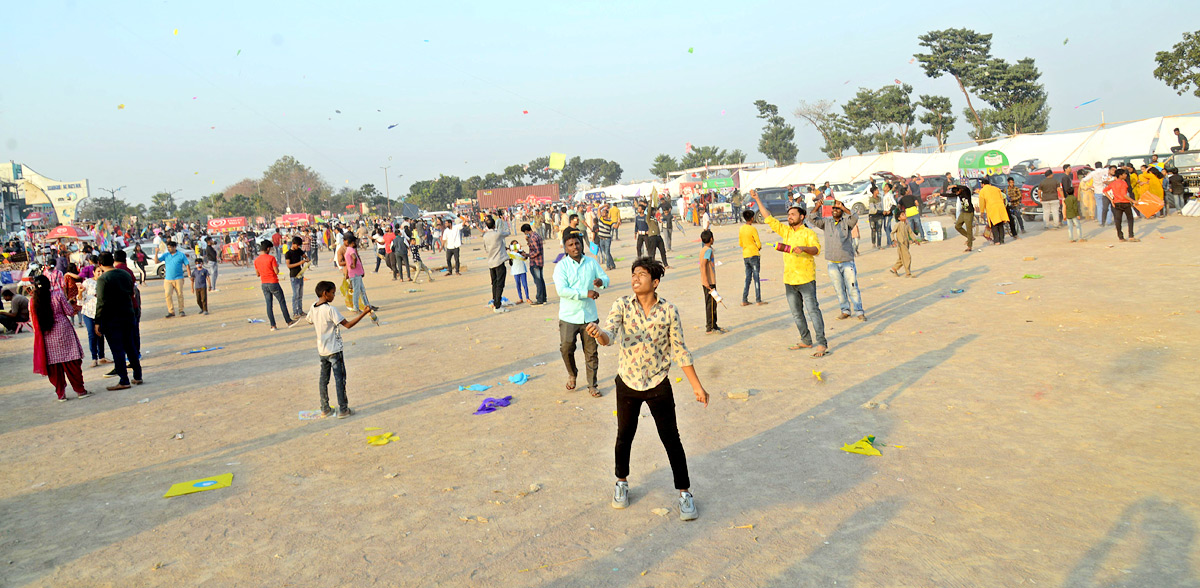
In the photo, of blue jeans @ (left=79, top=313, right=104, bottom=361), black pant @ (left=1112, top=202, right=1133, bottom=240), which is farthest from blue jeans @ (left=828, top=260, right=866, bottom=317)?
blue jeans @ (left=79, top=313, right=104, bottom=361)

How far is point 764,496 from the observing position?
497cm

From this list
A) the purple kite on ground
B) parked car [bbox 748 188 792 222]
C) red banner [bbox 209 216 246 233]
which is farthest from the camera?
red banner [bbox 209 216 246 233]

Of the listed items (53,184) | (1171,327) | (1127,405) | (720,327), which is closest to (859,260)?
(720,327)

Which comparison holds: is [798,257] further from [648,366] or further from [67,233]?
[67,233]

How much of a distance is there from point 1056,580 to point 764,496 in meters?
1.73

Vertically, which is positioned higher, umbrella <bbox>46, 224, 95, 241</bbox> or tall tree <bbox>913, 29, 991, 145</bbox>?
tall tree <bbox>913, 29, 991, 145</bbox>

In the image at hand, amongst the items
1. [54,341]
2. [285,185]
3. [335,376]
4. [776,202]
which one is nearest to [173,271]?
[54,341]

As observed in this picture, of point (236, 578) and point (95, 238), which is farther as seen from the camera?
point (95, 238)

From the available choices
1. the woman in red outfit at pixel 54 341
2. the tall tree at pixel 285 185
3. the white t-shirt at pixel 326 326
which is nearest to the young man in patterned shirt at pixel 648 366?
the white t-shirt at pixel 326 326

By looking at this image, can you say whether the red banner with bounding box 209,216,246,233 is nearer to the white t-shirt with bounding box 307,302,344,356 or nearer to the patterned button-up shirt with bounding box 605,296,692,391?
the white t-shirt with bounding box 307,302,344,356

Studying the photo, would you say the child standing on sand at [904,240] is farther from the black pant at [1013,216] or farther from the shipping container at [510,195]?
the shipping container at [510,195]

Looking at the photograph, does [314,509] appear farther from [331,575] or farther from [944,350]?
[944,350]

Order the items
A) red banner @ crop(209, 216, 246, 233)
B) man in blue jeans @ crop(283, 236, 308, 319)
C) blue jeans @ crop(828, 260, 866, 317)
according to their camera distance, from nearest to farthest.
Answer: blue jeans @ crop(828, 260, 866, 317) → man in blue jeans @ crop(283, 236, 308, 319) → red banner @ crop(209, 216, 246, 233)

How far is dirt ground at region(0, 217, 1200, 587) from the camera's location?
13.6 ft
